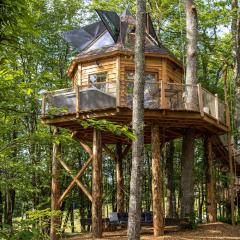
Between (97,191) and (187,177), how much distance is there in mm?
4193

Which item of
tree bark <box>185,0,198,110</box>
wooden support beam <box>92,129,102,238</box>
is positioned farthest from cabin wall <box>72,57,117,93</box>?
tree bark <box>185,0,198,110</box>

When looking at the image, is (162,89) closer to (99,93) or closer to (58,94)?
(99,93)

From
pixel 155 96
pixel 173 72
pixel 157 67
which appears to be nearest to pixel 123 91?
pixel 155 96

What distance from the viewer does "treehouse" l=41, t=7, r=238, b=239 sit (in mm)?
13898

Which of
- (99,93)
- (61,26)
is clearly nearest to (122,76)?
(99,93)

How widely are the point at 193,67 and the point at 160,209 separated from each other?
249 inches

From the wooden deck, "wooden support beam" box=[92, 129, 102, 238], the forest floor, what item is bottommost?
the forest floor

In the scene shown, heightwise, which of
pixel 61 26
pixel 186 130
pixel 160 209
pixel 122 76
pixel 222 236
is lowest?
pixel 222 236

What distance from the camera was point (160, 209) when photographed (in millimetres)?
13734

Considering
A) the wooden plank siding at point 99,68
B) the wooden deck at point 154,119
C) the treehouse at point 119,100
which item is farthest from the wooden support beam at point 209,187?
the wooden plank siding at point 99,68

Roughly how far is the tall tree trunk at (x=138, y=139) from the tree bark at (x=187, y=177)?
5109 millimetres

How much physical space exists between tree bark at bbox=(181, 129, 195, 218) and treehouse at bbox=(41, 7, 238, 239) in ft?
2.32

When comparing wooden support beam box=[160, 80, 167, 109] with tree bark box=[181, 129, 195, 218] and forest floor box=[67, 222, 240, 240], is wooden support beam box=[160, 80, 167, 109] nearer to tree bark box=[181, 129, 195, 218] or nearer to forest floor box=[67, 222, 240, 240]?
tree bark box=[181, 129, 195, 218]

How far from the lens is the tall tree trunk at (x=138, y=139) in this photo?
1123cm
